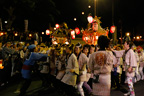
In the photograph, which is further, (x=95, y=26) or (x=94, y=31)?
(x=94, y=31)

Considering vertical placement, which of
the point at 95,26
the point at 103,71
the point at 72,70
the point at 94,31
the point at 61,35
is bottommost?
the point at 72,70

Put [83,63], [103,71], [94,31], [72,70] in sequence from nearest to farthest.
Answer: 1. [103,71]
2. [72,70]
3. [83,63]
4. [94,31]

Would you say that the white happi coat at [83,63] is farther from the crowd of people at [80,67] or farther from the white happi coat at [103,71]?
the white happi coat at [103,71]

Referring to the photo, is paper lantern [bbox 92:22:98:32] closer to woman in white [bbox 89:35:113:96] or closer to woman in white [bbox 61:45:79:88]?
woman in white [bbox 61:45:79:88]

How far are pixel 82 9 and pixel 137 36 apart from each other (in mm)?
12180

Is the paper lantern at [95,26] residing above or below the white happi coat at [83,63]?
above

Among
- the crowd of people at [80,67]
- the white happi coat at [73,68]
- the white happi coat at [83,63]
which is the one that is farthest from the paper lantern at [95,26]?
the white happi coat at [73,68]

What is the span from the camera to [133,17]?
2816 centimetres

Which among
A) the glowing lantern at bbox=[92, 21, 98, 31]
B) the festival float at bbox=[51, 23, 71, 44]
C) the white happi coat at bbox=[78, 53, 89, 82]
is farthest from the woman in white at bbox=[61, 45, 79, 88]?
the festival float at bbox=[51, 23, 71, 44]

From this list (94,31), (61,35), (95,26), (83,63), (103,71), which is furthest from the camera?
(61,35)

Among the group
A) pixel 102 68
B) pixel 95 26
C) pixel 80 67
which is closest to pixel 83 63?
pixel 80 67

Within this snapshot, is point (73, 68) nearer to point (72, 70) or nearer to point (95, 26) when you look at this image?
point (72, 70)

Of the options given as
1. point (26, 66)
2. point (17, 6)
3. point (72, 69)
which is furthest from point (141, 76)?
point (17, 6)

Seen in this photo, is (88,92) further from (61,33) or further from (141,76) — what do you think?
(61,33)
